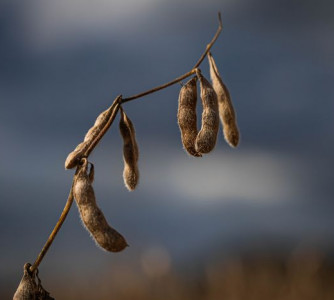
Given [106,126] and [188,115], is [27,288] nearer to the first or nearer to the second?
[106,126]

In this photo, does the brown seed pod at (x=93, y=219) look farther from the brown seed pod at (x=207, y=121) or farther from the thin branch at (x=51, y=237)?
the brown seed pod at (x=207, y=121)

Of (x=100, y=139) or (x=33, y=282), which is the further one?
(x=100, y=139)

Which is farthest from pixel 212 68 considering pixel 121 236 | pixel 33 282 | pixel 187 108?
pixel 33 282

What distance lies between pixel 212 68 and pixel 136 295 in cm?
603

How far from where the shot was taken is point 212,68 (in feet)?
11.6

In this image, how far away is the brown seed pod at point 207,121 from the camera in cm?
297

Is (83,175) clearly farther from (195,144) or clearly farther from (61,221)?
(195,144)

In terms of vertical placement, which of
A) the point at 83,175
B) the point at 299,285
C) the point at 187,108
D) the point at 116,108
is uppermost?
the point at 299,285

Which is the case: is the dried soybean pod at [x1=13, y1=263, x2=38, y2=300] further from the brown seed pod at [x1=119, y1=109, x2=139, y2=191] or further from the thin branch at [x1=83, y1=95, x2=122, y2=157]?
the brown seed pod at [x1=119, y1=109, x2=139, y2=191]

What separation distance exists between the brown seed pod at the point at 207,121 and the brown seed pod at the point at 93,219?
0.65 metres

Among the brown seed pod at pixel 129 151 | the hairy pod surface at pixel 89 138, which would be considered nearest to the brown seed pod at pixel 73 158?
the hairy pod surface at pixel 89 138

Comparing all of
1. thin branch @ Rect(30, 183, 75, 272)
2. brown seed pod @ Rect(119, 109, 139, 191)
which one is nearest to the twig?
thin branch @ Rect(30, 183, 75, 272)

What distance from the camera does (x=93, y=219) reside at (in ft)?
8.42

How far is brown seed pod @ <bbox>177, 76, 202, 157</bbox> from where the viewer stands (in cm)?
306
